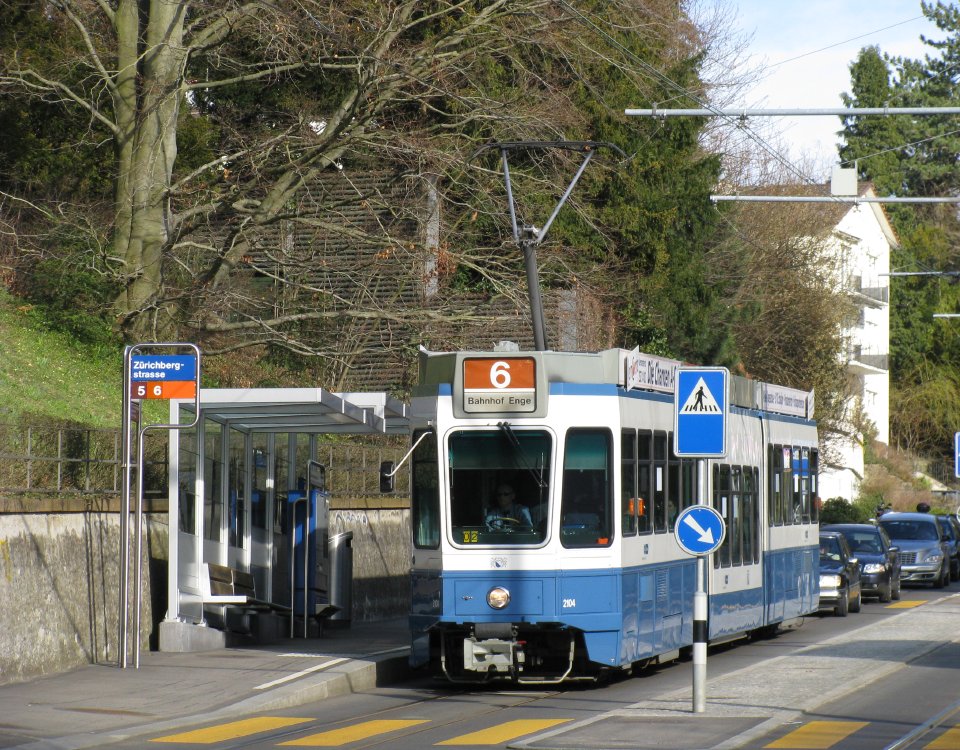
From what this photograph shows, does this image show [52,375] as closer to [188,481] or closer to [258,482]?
[258,482]

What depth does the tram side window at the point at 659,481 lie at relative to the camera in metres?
16.4

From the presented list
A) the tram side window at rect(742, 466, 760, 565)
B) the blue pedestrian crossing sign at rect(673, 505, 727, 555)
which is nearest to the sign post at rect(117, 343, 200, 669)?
the blue pedestrian crossing sign at rect(673, 505, 727, 555)

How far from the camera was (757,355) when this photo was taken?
4853 cm

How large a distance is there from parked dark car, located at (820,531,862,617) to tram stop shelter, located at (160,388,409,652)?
31.9 feet

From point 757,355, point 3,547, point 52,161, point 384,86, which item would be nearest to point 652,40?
point 384,86

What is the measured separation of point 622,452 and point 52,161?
17958 mm

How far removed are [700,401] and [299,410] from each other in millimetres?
5598

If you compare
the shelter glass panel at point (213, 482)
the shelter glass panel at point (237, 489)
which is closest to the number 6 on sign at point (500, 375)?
the shelter glass panel at point (213, 482)

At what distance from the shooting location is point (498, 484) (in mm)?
15352

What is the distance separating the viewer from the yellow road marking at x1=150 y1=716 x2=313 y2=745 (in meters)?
12.1

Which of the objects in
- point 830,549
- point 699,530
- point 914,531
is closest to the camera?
point 699,530

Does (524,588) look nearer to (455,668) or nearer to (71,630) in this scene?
(455,668)

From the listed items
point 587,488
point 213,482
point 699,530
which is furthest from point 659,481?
point 213,482

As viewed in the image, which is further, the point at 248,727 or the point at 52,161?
the point at 52,161
